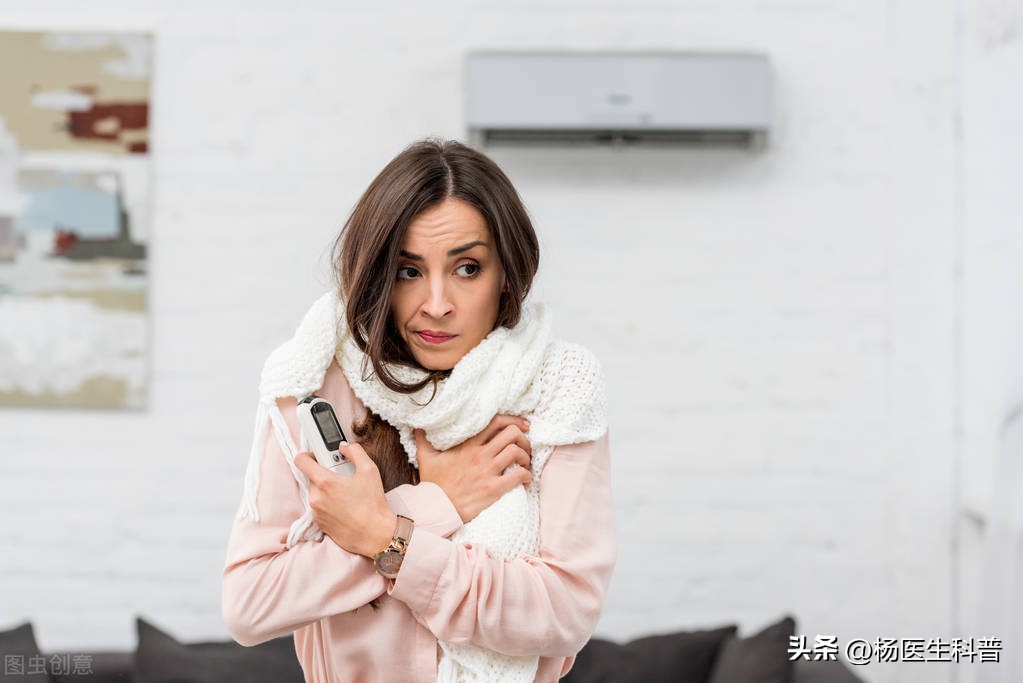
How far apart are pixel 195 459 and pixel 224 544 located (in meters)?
Result: 0.26

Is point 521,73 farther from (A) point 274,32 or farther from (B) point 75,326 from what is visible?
(B) point 75,326

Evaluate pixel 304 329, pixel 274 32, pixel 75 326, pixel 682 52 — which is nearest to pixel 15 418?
pixel 75 326

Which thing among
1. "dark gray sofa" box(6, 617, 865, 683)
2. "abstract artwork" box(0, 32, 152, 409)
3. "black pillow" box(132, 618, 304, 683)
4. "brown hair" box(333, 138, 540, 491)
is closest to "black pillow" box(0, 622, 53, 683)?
"dark gray sofa" box(6, 617, 865, 683)

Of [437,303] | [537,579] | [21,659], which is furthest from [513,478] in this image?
[21,659]

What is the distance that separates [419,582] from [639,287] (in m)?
1.84

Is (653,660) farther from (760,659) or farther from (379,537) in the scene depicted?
(379,537)

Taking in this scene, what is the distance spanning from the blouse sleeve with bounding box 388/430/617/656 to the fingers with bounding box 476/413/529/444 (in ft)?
0.23

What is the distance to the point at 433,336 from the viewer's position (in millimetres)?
1424

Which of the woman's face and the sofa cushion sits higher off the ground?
the woman's face

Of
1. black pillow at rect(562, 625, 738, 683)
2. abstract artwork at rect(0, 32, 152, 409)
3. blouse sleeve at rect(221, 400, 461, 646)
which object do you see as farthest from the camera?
abstract artwork at rect(0, 32, 152, 409)

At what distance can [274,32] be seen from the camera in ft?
9.92

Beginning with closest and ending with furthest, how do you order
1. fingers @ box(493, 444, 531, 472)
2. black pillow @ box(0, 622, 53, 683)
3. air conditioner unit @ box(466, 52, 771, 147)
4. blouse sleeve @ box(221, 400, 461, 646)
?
blouse sleeve @ box(221, 400, 461, 646)
fingers @ box(493, 444, 531, 472)
black pillow @ box(0, 622, 53, 683)
air conditioner unit @ box(466, 52, 771, 147)

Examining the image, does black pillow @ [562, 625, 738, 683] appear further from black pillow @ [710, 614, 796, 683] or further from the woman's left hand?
the woman's left hand

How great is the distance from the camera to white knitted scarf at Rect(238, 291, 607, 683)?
1.40 m
